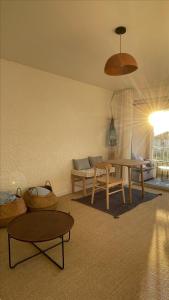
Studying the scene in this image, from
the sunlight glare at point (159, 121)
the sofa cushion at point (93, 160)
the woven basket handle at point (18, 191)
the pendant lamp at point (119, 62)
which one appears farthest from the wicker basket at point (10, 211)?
the sunlight glare at point (159, 121)

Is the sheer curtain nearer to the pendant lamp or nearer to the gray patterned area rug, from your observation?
the gray patterned area rug

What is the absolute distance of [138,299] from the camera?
146cm

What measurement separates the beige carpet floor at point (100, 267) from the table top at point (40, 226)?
34 centimetres

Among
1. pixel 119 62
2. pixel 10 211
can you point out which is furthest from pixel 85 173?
pixel 119 62

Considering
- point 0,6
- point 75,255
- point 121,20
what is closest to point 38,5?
point 0,6

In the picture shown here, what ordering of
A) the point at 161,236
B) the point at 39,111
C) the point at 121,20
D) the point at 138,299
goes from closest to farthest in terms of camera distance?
the point at 138,299 → the point at 121,20 → the point at 161,236 → the point at 39,111

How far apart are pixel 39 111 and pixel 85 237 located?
2.28 meters

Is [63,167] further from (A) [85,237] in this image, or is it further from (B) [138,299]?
(B) [138,299]

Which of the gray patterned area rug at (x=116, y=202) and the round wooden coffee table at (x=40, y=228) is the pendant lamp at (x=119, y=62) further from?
the gray patterned area rug at (x=116, y=202)

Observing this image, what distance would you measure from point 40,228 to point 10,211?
934mm

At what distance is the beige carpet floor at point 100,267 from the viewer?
4.99 ft

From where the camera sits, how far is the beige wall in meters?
3.06

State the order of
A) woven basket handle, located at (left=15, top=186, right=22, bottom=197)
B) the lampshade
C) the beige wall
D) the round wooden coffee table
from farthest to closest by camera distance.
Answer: woven basket handle, located at (left=15, top=186, right=22, bottom=197), the beige wall, the lampshade, the round wooden coffee table

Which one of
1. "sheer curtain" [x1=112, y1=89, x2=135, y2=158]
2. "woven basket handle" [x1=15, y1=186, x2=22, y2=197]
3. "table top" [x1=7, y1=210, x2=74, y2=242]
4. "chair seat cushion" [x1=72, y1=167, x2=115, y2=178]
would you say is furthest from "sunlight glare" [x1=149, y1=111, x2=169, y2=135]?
"table top" [x1=7, y1=210, x2=74, y2=242]
